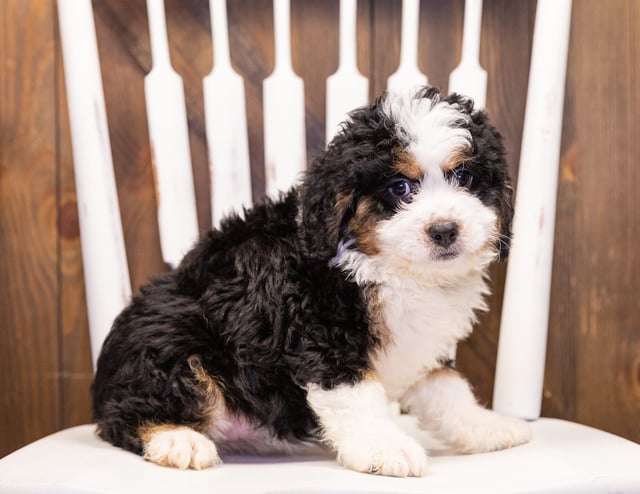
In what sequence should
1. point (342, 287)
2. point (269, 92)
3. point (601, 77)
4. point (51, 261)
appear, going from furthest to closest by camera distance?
point (51, 261) → point (601, 77) → point (269, 92) → point (342, 287)

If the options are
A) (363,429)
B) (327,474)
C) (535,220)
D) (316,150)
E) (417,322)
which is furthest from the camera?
(316,150)

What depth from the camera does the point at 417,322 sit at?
1.20 m

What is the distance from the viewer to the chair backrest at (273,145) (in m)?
1.41

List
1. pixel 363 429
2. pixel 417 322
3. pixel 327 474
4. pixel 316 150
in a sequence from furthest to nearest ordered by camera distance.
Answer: pixel 316 150 < pixel 417 322 < pixel 363 429 < pixel 327 474

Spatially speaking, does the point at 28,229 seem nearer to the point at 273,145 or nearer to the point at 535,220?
the point at 273,145

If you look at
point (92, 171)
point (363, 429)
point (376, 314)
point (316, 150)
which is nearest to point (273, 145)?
point (316, 150)

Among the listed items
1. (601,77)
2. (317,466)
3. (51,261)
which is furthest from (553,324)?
(51,261)

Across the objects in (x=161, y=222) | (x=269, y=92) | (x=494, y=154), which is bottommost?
(x=161, y=222)

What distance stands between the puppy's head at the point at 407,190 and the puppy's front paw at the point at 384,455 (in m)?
0.26

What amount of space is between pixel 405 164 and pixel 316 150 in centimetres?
57

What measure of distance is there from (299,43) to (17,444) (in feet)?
3.80

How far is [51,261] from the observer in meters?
1.70

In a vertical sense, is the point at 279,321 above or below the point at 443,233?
below

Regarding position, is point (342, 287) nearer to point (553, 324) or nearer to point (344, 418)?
point (344, 418)
